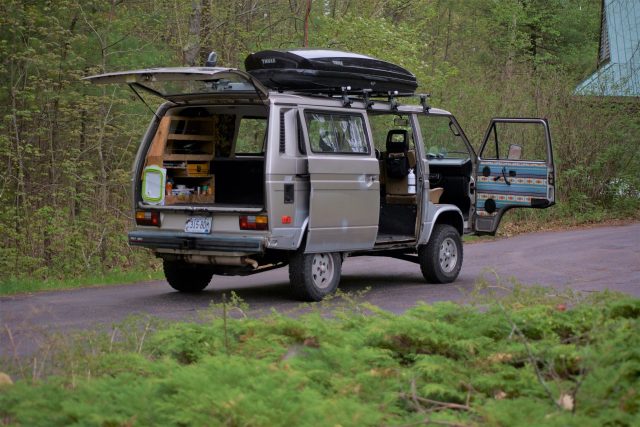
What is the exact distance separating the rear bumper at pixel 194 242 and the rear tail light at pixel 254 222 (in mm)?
134

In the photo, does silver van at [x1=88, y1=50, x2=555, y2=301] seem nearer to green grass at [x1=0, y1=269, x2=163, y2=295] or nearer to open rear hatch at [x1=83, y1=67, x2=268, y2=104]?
open rear hatch at [x1=83, y1=67, x2=268, y2=104]

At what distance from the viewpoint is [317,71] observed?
11.9 metres

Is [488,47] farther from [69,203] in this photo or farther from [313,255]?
[313,255]

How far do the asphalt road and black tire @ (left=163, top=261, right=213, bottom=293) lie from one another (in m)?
0.12

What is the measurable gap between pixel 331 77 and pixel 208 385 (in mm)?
8102

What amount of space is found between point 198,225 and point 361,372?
6556mm

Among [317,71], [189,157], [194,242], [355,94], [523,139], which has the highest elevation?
[317,71]

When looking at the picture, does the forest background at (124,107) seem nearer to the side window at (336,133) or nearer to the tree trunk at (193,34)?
the tree trunk at (193,34)

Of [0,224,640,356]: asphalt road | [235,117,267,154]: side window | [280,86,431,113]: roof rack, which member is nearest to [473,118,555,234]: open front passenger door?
[0,224,640,356]: asphalt road

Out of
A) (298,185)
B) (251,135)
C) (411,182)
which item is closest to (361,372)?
(298,185)

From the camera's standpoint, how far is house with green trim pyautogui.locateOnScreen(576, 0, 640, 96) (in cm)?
2577

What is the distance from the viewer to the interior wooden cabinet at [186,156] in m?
12.0

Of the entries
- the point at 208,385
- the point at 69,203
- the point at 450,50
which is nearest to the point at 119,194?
the point at 69,203

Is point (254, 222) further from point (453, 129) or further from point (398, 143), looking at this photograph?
point (453, 129)
